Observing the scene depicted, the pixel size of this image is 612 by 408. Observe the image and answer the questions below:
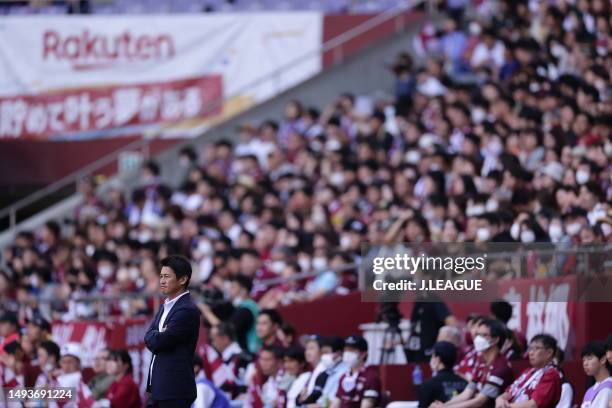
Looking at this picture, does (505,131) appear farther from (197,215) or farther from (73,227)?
(73,227)

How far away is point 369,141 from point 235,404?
23.5 feet

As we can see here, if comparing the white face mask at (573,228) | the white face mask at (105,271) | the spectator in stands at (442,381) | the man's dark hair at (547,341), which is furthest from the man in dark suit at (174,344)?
the white face mask at (105,271)

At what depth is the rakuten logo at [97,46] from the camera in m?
25.8

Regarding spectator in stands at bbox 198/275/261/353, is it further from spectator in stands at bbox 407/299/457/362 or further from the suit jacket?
the suit jacket

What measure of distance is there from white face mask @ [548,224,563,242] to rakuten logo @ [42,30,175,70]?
1181 cm

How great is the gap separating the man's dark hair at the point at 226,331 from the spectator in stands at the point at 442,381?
332 centimetres

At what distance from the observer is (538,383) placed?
12617 millimetres

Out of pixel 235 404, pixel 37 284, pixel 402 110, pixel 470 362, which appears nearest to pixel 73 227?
pixel 37 284

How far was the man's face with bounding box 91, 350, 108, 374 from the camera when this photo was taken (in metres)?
15.5

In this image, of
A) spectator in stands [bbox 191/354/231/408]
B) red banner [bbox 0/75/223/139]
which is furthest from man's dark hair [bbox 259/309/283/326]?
red banner [bbox 0/75/223/139]

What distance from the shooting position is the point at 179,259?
11.2 meters

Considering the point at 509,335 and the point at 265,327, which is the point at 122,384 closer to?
the point at 265,327

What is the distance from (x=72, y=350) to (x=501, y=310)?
5288mm

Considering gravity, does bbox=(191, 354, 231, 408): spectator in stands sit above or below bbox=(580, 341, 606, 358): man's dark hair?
below
